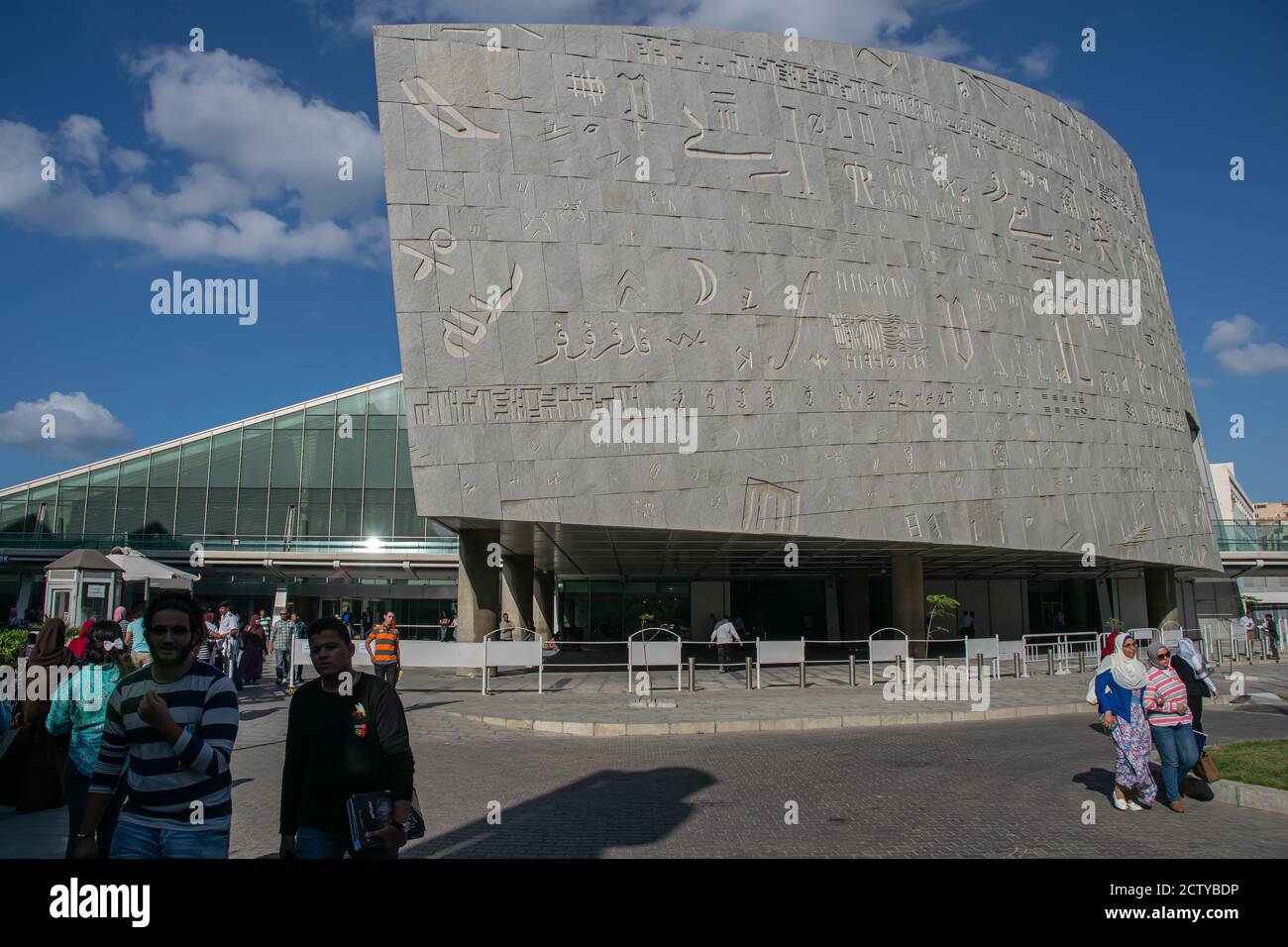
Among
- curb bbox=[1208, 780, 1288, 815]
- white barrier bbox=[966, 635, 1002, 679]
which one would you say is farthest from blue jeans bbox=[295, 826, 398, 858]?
white barrier bbox=[966, 635, 1002, 679]

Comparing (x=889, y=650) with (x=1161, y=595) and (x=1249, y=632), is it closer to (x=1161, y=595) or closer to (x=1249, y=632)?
(x=1161, y=595)

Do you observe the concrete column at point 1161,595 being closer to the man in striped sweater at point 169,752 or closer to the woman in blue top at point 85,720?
the woman in blue top at point 85,720

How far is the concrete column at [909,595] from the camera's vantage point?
990 inches

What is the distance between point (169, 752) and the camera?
3.87 m

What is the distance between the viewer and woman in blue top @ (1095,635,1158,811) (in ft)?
27.5

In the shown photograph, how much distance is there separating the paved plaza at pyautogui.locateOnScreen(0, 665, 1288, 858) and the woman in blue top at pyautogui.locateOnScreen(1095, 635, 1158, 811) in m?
0.24

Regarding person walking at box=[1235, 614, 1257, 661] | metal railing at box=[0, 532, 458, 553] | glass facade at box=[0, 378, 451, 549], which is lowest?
person walking at box=[1235, 614, 1257, 661]

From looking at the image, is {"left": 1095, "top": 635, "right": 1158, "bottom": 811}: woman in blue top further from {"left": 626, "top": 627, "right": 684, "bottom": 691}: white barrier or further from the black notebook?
{"left": 626, "top": 627, "right": 684, "bottom": 691}: white barrier

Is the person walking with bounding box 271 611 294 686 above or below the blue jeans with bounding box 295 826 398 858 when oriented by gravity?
below

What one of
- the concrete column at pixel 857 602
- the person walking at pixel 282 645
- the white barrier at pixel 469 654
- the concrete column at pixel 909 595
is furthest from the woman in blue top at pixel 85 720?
the concrete column at pixel 857 602

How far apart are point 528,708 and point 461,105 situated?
42.7 feet
